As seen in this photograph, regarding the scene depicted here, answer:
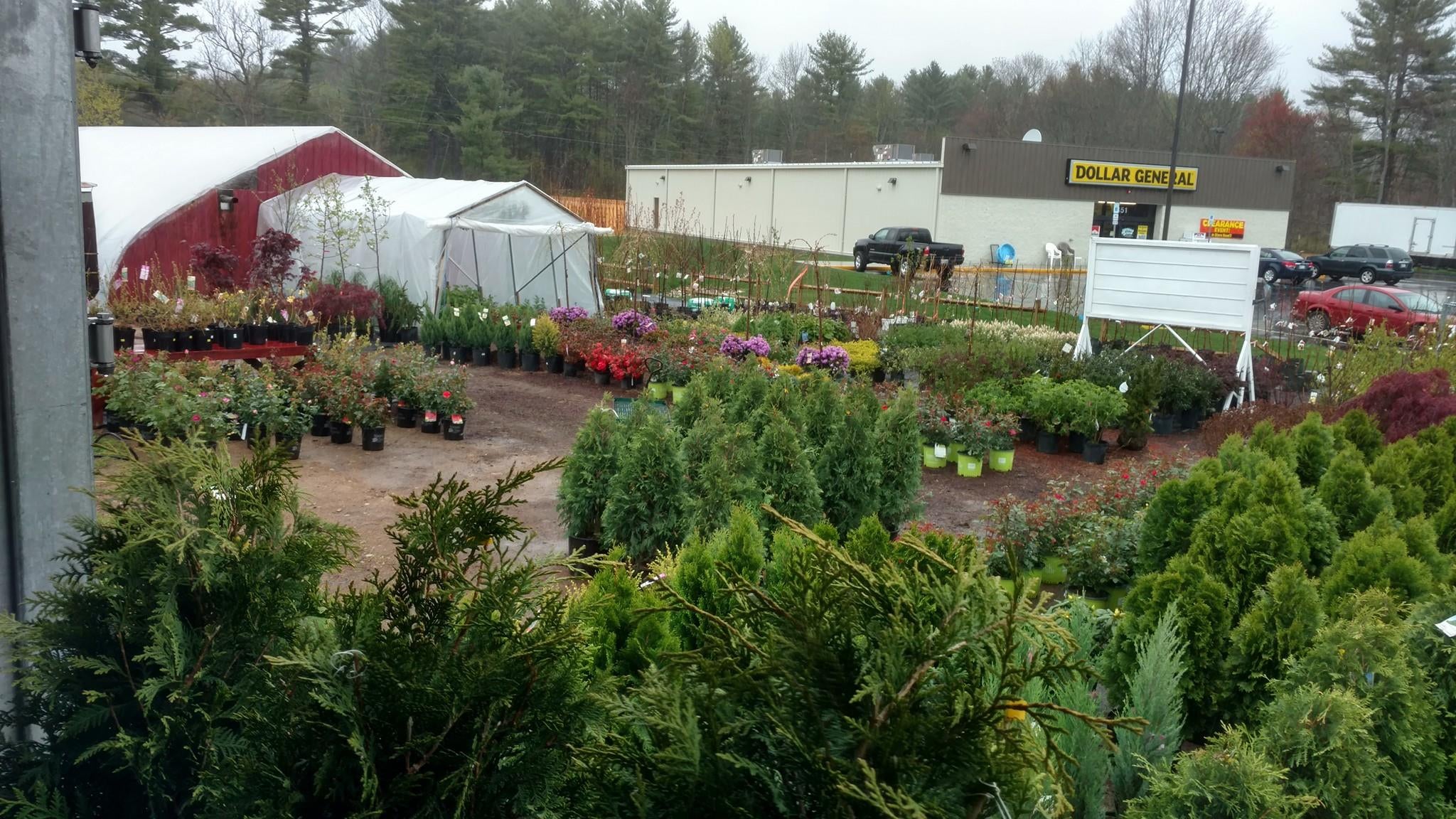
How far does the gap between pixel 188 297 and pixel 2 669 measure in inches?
416

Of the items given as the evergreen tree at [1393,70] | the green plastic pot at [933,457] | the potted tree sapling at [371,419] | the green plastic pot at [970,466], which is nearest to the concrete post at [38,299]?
the potted tree sapling at [371,419]

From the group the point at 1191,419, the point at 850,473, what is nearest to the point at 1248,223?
the point at 1191,419

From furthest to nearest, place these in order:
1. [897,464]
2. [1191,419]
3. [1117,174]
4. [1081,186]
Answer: [1117,174] → [1081,186] → [1191,419] → [897,464]

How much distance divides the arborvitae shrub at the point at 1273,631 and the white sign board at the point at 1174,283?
9108 mm

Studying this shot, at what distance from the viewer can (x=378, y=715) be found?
1.61 meters

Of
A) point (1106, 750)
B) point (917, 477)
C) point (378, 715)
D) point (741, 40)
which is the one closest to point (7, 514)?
point (378, 715)

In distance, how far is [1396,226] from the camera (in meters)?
42.4

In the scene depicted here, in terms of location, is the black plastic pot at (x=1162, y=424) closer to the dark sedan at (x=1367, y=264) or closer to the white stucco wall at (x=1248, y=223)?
the dark sedan at (x=1367, y=264)

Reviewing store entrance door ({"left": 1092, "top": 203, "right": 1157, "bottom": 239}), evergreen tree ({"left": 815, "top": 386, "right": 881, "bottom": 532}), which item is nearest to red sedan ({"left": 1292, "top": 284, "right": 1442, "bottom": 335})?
store entrance door ({"left": 1092, "top": 203, "right": 1157, "bottom": 239})

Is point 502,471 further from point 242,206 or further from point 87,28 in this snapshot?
point 242,206

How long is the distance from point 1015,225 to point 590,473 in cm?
3343

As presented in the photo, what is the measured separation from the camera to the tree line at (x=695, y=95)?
3988 cm

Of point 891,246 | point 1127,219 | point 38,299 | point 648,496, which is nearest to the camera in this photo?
point 38,299

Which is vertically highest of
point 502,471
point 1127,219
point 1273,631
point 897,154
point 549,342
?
point 897,154
